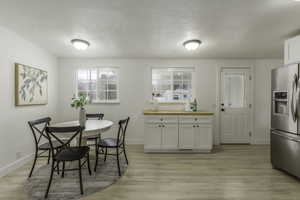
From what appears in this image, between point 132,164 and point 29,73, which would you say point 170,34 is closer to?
point 132,164

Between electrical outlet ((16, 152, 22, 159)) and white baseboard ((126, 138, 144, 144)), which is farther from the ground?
electrical outlet ((16, 152, 22, 159))

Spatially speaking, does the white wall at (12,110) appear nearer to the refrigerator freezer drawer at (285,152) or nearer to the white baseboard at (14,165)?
the white baseboard at (14,165)

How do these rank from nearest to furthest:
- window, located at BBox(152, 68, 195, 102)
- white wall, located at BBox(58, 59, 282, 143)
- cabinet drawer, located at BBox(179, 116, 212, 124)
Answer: cabinet drawer, located at BBox(179, 116, 212, 124) < white wall, located at BBox(58, 59, 282, 143) < window, located at BBox(152, 68, 195, 102)

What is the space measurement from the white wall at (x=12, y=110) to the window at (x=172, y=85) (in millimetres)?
2632

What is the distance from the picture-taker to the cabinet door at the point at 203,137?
3592 millimetres

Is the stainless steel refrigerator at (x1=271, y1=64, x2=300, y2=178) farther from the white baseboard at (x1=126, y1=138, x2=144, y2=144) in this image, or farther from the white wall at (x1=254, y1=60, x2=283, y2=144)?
the white baseboard at (x1=126, y1=138, x2=144, y2=144)

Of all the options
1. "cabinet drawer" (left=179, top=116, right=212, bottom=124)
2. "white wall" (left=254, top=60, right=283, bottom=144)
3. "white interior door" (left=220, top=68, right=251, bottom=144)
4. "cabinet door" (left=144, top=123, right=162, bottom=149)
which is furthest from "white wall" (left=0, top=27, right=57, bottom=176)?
"white wall" (left=254, top=60, right=283, bottom=144)

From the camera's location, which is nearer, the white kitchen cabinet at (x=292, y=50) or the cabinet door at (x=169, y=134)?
the white kitchen cabinet at (x=292, y=50)

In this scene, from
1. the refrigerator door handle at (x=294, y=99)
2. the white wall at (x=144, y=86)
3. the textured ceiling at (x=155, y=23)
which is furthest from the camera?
the white wall at (x=144, y=86)

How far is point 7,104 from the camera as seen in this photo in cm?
260

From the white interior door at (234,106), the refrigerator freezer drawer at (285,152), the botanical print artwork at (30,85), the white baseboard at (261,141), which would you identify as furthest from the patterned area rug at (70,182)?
the white baseboard at (261,141)

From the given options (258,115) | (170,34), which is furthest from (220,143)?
(170,34)

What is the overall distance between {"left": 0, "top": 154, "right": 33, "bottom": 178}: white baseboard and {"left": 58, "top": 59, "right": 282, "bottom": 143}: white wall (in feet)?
4.21

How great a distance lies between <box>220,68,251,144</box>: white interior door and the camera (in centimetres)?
423
